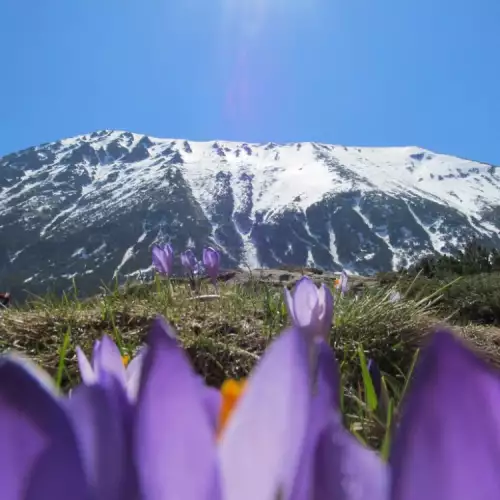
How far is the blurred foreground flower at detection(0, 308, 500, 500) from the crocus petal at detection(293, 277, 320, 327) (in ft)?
3.68

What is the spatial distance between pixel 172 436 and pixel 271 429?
2.1 inches

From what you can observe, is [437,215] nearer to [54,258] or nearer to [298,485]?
[54,258]

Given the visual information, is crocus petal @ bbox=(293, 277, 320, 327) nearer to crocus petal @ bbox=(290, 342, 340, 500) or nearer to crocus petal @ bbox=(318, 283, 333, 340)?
crocus petal @ bbox=(318, 283, 333, 340)

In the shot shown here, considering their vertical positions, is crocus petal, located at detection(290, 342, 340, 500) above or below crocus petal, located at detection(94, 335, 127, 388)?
below

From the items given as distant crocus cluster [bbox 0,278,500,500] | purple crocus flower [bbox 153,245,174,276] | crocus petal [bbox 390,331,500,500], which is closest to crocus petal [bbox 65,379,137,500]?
distant crocus cluster [bbox 0,278,500,500]

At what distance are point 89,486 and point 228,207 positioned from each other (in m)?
177

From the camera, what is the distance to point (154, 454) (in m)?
0.31

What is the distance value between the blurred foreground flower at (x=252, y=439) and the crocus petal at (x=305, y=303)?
44.1 inches

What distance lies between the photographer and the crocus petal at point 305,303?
148 centimetres

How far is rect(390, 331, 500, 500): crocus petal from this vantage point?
268mm

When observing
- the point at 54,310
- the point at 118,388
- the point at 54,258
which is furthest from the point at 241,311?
the point at 54,258

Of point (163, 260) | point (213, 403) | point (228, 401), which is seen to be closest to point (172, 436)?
point (213, 403)

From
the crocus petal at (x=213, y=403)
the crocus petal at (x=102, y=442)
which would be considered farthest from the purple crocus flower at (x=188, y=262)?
the crocus petal at (x=102, y=442)

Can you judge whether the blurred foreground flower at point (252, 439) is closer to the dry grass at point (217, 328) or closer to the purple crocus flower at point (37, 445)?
the purple crocus flower at point (37, 445)
